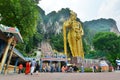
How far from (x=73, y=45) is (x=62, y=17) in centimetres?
4912

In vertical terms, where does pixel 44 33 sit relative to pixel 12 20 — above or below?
above

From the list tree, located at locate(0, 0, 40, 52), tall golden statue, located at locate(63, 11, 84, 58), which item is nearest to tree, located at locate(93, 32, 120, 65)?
tall golden statue, located at locate(63, 11, 84, 58)

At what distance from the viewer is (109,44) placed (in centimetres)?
7244

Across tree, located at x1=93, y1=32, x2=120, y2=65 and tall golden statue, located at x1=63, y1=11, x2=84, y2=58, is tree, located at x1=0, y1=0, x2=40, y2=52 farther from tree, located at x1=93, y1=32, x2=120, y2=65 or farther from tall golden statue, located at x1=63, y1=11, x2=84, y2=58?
tree, located at x1=93, y1=32, x2=120, y2=65

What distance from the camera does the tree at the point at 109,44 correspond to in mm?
71369

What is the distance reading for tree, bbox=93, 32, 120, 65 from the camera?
7137 centimetres

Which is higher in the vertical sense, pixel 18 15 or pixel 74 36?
pixel 18 15

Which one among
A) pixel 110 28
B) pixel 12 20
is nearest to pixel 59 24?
pixel 110 28

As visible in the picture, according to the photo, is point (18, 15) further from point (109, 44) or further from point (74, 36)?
point (109, 44)

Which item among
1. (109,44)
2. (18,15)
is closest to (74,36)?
(18,15)

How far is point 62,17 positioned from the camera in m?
85.9

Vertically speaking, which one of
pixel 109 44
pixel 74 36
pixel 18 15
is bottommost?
pixel 74 36

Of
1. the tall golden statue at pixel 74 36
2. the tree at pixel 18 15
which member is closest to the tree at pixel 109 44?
the tall golden statue at pixel 74 36

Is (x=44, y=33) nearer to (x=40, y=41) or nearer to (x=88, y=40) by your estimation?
(x=40, y=41)
